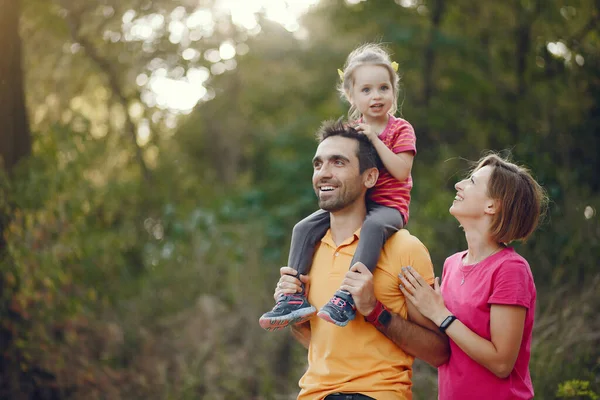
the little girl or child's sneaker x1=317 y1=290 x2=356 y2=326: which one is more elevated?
the little girl

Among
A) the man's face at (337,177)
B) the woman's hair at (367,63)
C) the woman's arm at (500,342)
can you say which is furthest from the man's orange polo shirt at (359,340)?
the woman's hair at (367,63)

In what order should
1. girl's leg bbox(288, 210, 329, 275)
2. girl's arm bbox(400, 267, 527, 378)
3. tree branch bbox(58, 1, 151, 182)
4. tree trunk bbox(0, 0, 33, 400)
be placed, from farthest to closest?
1. tree branch bbox(58, 1, 151, 182)
2. tree trunk bbox(0, 0, 33, 400)
3. girl's leg bbox(288, 210, 329, 275)
4. girl's arm bbox(400, 267, 527, 378)

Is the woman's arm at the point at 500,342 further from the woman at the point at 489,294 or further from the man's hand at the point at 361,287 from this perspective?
the man's hand at the point at 361,287

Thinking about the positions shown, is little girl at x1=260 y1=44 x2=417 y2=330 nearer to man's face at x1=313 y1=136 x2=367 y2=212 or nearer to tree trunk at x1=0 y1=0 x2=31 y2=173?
man's face at x1=313 y1=136 x2=367 y2=212

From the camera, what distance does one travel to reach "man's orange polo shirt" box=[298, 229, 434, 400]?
9.12 ft

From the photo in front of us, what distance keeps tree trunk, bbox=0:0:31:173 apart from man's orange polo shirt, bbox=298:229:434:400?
16.4 ft

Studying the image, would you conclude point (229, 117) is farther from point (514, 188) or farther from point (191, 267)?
point (514, 188)

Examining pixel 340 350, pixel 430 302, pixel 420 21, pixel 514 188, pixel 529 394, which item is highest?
pixel 420 21

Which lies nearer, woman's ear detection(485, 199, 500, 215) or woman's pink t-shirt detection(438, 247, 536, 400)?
woman's pink t-shirt detection(438, 247, 536, 400)

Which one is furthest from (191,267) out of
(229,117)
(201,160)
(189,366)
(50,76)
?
(201,160)

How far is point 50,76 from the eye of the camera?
10453 mm

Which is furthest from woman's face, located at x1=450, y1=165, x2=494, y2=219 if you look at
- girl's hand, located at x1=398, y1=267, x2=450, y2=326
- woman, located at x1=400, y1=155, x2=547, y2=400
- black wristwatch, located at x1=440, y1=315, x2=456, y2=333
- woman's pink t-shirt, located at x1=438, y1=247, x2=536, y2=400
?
black wristwatch, located at x1=440, y1=315, x2=456, y2=333

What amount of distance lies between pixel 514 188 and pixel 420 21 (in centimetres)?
1006

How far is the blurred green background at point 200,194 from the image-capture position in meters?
6.24
